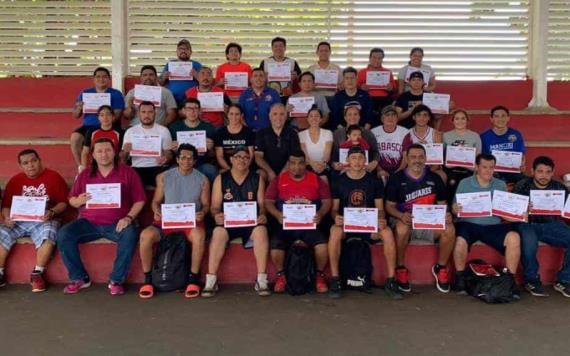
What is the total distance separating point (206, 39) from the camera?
809 centimetres

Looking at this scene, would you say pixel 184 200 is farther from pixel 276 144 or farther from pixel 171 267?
pixel 276 144

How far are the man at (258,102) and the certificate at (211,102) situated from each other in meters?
0.27

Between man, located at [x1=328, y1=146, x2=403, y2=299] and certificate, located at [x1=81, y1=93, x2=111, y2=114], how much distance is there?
2.94m

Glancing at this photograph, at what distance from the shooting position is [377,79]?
6.59 m

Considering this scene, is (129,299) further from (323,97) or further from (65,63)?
(65,63)

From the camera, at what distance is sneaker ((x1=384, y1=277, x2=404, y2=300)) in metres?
4.33

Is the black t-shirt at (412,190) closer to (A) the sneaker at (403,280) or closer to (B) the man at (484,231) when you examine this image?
(B) the man at (484,231)

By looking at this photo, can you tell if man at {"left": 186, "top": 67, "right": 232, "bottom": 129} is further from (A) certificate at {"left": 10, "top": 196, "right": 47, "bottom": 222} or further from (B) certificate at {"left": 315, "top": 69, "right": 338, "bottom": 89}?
(A) certificate at {"left": 10, "top": 196, "right": 47, "bottom": 222}

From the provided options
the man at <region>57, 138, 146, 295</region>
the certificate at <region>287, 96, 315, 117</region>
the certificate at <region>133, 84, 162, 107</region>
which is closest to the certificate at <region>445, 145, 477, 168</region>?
the certificate at <region>287, 96, 315, 117</region>

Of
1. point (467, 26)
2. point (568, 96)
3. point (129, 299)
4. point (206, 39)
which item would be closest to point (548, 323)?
point (129, 299)

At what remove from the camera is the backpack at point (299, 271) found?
4.39 m

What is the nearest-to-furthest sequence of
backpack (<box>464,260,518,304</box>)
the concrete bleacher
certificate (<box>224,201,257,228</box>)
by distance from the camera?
backpack (<box>464,260,518,304</box>) < certificate (<box>224,201,257,228</box>) < the concrete bleacher

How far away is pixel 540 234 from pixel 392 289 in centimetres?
147

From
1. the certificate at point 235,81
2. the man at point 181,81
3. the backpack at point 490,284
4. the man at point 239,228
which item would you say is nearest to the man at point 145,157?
the man at point 239,228
